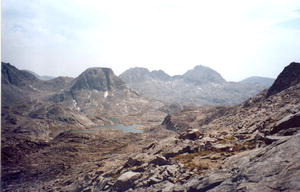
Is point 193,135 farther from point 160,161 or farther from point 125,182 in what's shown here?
point 125,182

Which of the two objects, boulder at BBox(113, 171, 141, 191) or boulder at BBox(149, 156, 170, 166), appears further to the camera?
boulder at BBox(149, 156, 170, 166)

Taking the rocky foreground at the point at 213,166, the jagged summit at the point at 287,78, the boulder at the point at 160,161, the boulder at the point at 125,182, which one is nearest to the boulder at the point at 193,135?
the rocky foreground at the point at 213,166

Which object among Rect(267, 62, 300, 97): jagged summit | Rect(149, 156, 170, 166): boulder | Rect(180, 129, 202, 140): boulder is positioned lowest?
Rect(149, 156, 170, 166): boulder

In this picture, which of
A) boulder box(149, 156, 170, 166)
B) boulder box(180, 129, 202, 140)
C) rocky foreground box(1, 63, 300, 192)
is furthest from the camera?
boulder box(180, 129, 202, 140)

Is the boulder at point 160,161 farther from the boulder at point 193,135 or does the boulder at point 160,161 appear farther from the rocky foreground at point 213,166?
the boulder at point 193,135

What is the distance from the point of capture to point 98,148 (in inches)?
5399

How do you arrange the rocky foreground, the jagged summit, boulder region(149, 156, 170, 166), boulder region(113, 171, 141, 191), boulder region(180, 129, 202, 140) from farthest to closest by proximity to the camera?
the jagged summit → boulder region(180, 129, 202, 140) → boulder region(149, 156, 170, 166) → boulder region(113, 171, 141, 191) → the rocky foreground

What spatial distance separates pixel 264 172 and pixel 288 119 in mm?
13545

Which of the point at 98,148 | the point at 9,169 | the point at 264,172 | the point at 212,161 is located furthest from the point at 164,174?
the point at 98,148

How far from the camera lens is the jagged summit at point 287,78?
102500mm

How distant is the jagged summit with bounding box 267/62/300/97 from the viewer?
102 metres

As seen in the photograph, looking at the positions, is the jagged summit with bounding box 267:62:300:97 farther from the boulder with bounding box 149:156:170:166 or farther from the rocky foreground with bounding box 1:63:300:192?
the boulder with bounding box 149:156:170:166

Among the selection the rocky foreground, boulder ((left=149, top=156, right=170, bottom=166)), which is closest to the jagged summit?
the rocky foreground

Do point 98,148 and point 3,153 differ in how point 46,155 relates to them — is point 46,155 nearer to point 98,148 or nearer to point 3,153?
point 3,153
